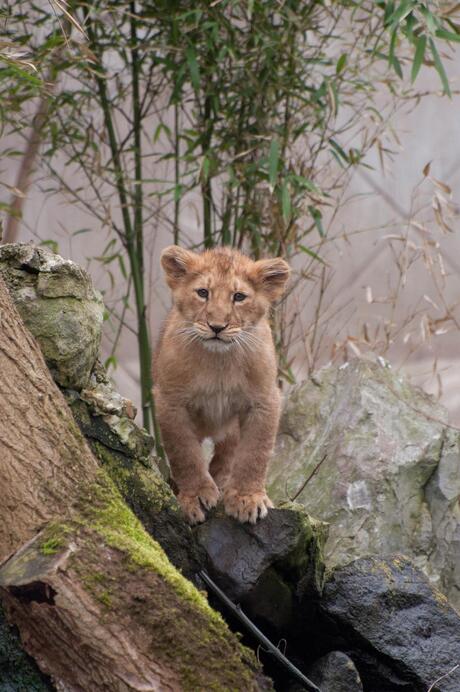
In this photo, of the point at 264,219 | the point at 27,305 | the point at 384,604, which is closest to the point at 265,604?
the point at 384,604

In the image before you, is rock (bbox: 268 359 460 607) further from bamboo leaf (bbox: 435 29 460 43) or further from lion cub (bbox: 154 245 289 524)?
bamboo leaf (bbox: 435 29 460 43)

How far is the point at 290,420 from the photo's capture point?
5.73 meters

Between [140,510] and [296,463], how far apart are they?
1.96 m

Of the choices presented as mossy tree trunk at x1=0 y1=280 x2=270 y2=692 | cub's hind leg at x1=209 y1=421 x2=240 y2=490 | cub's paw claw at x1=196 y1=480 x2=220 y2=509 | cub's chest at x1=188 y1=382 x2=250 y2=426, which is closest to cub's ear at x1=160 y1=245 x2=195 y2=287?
cub's chest at x1=188 y1=382 x2=250 y2=426

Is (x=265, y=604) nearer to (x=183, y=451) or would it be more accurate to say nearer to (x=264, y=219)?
(x=183, y=451)

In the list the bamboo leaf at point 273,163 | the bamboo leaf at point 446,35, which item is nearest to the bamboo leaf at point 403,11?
the bamboo leaf at point 446,35

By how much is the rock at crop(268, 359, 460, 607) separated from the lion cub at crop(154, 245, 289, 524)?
734 mm

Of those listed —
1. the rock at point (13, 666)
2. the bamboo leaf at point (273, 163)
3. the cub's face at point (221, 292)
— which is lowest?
the rock at point (13, 666)

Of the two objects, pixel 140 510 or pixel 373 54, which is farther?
pixel 373 54

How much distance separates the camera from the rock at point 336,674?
3523 millimetres

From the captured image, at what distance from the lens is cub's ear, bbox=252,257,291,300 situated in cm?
435

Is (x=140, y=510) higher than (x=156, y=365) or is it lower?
lower

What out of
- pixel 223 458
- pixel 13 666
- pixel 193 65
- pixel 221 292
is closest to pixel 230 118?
pixel 193 65

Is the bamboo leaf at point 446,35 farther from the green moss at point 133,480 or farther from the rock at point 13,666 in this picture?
the rock at point 13,666
